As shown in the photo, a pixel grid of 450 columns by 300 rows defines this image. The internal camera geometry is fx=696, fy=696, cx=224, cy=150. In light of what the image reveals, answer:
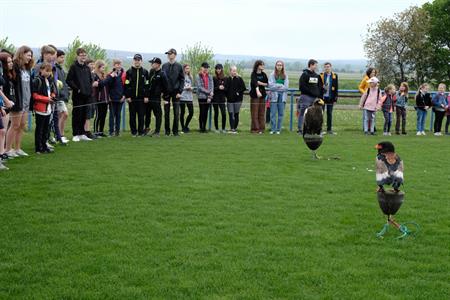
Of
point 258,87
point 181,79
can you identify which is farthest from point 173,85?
point 258,87

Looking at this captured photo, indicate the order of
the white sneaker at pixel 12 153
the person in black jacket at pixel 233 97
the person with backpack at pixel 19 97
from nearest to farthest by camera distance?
1. the person with backpack at pixel 19 97
2. the white sneaker at pixel 12 153
3. the person in black jacket at pixel 233 97

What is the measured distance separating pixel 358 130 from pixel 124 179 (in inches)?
479

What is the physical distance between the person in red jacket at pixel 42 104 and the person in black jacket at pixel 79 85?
2.17 m

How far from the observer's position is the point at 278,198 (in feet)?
31.4

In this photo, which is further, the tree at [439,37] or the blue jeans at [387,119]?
the tree at [439,37]

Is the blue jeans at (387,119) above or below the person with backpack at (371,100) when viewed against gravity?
below

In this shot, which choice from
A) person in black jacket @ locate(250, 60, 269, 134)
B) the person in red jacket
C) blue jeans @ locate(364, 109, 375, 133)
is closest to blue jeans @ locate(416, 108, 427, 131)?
blue jeans @ locate(364, 109, 375, 133)

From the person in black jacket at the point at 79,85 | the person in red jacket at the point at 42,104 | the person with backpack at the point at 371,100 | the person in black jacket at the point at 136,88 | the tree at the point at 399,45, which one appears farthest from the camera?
the tree at the point at 399,45

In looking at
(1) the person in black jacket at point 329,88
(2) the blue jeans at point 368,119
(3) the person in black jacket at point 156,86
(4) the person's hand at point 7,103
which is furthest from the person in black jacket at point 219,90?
(4) the person's hand at point 7,103

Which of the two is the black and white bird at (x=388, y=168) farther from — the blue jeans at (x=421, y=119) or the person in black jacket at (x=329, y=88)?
the blue jeans at (x=421, y=119)

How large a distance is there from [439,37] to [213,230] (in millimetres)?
51942

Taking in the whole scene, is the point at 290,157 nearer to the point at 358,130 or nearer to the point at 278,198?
the point at 278,198

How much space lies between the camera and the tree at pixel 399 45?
4831cm

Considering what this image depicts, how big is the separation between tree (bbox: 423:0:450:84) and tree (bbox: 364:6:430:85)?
7.16 ft
